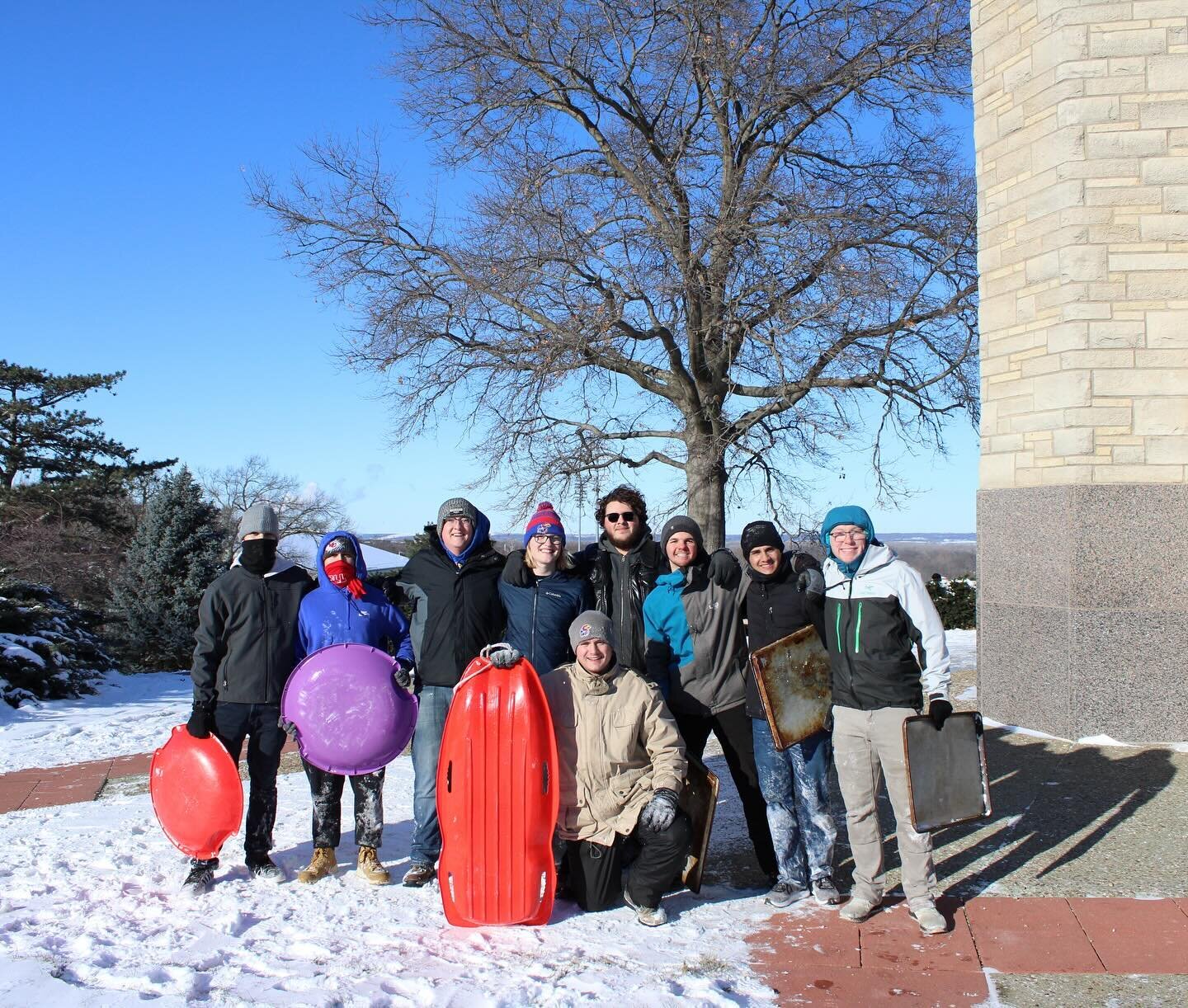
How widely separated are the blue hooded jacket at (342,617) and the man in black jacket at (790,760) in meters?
1.66

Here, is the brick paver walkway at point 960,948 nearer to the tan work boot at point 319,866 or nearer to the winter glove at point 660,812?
the winter glove at point 660,812

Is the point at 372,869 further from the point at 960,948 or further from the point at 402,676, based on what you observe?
the point at 960,948

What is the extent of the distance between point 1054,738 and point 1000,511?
165 cm

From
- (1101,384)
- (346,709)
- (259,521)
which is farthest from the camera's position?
(1101,384)

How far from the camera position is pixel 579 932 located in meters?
4.11

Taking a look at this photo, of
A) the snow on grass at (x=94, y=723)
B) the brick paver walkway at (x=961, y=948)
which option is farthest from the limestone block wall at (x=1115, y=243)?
the snow on grass at (x=94, y=723)

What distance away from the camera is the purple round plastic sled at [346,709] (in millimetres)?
4609

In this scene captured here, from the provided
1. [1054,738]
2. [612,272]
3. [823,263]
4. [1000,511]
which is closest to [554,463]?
[612,272]

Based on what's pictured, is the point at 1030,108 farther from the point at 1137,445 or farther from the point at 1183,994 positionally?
the point at 1183,994

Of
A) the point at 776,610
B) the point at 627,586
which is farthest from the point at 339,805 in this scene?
the point at 776,610

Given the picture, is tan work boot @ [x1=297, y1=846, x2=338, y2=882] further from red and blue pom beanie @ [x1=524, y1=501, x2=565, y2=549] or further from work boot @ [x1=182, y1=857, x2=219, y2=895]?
red and blue pom beanie @ [x1=524, y1=501, x2=565, y2=549]

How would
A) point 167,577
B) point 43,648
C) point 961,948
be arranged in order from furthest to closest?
point 167,577 < point 43,648 < point 961,948

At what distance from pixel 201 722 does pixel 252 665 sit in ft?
1.10

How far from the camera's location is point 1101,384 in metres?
6.98
